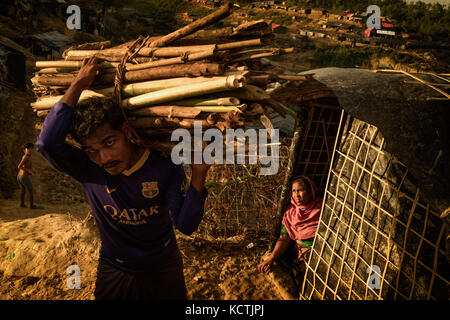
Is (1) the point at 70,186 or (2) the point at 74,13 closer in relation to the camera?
(1) the point at 70,186

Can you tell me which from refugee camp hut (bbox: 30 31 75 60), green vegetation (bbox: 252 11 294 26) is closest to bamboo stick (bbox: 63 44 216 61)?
refugee camp hut (bbox: 30 31 75 60)

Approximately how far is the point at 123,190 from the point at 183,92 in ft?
2.86

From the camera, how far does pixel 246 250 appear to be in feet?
16.9

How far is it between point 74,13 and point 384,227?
32487mm

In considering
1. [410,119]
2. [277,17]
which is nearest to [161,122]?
[410,119]

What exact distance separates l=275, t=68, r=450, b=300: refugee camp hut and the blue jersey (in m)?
1.63

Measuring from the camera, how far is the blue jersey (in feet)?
5.82

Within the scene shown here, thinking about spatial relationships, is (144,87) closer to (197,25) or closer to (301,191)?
(197,25)

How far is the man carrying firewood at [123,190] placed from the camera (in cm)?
170

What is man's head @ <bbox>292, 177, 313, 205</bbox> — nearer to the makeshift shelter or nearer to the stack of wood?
the stack of wood

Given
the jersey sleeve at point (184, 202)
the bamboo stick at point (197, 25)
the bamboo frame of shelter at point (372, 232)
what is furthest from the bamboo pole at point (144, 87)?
the bamboo frame of shelter at point (372, 232)

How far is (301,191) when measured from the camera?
171 inches

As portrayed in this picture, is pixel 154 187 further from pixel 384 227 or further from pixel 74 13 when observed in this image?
pixel 74 13
